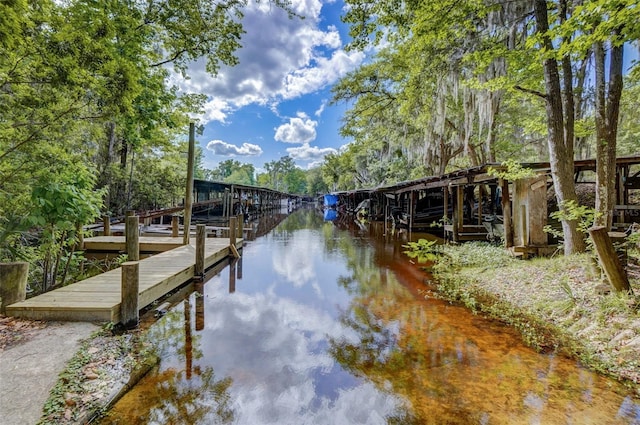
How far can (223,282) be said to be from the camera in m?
7.55

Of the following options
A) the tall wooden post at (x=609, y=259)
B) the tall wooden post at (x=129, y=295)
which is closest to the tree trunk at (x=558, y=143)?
the tall wooden post at (x=609, y=259)

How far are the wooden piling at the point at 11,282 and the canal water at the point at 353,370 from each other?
1829mm

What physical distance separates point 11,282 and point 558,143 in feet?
33.1

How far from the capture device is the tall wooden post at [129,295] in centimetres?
417

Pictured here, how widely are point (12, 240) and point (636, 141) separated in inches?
1144

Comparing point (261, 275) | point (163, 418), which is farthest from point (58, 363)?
point (261, 275)

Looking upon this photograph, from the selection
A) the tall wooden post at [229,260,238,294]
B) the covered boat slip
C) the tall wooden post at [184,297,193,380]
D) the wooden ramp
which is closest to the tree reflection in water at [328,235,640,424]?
the tall wooden post at [184,297,193,380]

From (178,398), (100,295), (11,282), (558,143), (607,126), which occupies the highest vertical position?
(607,126)

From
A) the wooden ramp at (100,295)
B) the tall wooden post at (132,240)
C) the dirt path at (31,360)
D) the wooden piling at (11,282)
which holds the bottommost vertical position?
the dirt path at (31,360)

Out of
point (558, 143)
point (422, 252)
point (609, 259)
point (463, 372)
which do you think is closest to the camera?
point (463, 372)

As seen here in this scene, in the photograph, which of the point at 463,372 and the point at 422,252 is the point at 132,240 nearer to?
the point at 463,372

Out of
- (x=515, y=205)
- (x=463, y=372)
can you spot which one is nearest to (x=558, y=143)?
(x=515, y=205)

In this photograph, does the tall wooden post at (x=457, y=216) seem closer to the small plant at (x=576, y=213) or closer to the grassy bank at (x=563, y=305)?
the grassy bank at (x=563, y=305)

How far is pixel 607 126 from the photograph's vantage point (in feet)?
19.1
